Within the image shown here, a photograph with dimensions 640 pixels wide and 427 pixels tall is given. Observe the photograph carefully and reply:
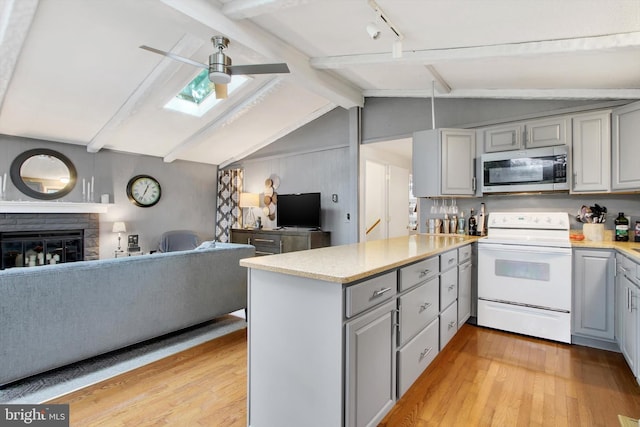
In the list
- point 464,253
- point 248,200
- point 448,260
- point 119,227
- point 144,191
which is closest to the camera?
point 448,260

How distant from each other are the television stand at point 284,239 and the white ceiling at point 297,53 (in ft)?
6.81

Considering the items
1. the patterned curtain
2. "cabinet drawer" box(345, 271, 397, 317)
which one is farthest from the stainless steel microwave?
the patterned curtain

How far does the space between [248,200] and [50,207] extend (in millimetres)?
3012

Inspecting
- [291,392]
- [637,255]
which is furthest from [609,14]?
[291,392]

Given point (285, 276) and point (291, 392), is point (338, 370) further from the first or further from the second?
point (285, 276)

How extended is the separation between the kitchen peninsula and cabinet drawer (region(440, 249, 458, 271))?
1.97ft

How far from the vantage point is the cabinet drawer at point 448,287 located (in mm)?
2500

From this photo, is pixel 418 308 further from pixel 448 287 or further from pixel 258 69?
pixel 258 69

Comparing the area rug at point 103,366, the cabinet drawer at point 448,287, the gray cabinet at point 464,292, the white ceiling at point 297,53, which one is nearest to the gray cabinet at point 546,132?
the white ceiling at point 297,53

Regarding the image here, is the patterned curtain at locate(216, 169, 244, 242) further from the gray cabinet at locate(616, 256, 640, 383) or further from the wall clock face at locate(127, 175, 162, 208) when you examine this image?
the gray cabinet at locate(616, 256, 640, 383)

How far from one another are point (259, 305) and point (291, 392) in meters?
0.44

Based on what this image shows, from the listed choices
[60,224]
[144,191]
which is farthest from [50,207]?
[144,191]

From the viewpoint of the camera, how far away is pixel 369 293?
1.56m

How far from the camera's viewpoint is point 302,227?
5.63 meters
